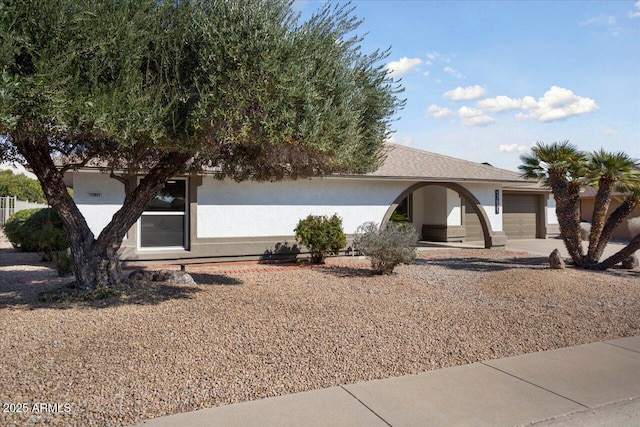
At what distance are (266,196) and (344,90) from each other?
8.43m

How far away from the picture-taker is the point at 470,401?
187 inches

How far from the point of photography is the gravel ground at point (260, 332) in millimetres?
4730

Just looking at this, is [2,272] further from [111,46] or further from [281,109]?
[281,109]

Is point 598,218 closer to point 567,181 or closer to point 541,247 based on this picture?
point 567,181

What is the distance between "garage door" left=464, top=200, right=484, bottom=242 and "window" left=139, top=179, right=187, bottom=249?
42.0ft

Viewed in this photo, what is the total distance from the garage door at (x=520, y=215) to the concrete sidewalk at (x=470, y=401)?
1858 centimetres

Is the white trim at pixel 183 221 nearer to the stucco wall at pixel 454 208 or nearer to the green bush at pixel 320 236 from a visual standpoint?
the green bush at pixel 320 236

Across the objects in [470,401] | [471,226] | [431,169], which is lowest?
[470,401]

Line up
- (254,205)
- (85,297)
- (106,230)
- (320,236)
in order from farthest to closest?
1. (254,205)
2. (320,236)
3. (106,230)
4. (85,297)

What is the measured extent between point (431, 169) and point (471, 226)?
5.10m

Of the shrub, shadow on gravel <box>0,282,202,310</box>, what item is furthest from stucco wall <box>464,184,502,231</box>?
shadow on gravel <box>0,282,202,310</box>

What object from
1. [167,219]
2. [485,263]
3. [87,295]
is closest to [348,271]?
[485,263]

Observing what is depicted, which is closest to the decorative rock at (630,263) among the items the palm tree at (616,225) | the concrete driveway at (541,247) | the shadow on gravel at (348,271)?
the palm tree at (616,225)

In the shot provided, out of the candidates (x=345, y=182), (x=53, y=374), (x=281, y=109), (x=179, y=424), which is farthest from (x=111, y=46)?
(x=345, y=182)
